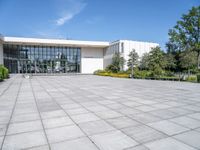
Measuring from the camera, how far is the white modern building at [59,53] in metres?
33.4

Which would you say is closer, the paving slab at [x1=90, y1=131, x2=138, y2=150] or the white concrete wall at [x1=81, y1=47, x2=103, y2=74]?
A: the paving slab at [x1=90, y1=131, x2=138, y2=150]

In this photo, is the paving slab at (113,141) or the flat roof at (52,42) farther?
the flat roof at (52,42)

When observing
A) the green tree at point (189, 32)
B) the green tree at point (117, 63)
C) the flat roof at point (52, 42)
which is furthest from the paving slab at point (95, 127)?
the flat roof at point (52, 42)

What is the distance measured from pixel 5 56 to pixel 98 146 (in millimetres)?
37681

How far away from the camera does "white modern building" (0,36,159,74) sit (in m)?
33.4

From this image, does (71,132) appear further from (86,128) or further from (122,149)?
(122,149)

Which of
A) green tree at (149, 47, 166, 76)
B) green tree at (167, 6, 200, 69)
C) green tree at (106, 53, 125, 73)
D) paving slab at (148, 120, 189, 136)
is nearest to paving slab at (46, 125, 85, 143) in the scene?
paving slab at (148, 120, 189, 136)

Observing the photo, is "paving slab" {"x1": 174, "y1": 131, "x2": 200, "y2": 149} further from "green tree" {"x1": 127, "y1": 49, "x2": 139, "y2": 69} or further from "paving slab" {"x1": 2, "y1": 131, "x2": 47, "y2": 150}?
"green tree" {"x1": 127, "y1": 49, "x2": 139, "y2": 69}

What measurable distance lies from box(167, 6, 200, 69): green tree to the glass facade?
892 inches

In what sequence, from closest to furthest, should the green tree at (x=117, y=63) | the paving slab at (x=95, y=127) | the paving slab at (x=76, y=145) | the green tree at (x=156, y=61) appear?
the paving slab at (x=76, y=145)
the paving slab at (x=95, y=127)
the green tree at (x=156, y=61)
the green tree at (x=117, y=63)

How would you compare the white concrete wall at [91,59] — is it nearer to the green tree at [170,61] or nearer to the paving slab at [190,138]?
the green tree at [170,61]

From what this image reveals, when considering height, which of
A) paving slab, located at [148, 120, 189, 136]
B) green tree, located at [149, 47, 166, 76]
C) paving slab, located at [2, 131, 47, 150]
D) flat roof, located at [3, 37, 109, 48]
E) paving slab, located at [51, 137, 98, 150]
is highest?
flat roof, located at [3, 37, 109, 48]

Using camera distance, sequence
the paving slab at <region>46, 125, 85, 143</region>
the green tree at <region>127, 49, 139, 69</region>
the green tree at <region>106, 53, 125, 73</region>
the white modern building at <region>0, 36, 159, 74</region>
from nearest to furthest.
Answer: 1. the paving slab at <region>46, 125, 85, 143</region>
2. the green tree at <region>127, 49, 139, 69</region>
3. the green tree at <region>106, 53, 125, 73</region>
4. the white modern building at <region>0, 36, 159, 74</region>

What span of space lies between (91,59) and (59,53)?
809 centimetres
